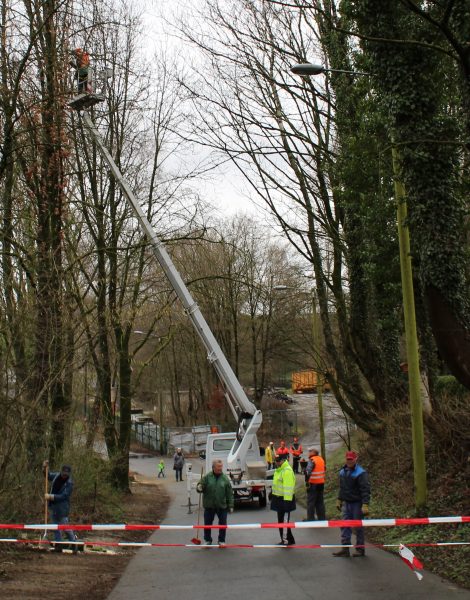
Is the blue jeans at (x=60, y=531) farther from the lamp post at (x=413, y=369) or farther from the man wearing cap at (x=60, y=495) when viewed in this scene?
the lamp post at (x=413, y=369)

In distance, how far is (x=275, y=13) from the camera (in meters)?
16.9

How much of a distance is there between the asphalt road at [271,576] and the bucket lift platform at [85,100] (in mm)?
10113

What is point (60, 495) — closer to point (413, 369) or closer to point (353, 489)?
point (353, 489)

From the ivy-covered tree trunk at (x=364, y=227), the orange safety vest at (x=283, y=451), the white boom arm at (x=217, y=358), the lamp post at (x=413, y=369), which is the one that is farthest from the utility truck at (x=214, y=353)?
the lamp post at (x=413, y=369)

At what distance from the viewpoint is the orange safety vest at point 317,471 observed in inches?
545

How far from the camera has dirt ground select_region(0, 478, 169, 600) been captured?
25.4ft

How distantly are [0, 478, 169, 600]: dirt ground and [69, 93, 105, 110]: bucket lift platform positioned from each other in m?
9.67

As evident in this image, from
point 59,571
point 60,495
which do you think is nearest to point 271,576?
point 59,571

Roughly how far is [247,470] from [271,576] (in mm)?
11025

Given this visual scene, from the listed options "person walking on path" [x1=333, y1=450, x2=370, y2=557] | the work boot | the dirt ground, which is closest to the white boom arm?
the dirt ground

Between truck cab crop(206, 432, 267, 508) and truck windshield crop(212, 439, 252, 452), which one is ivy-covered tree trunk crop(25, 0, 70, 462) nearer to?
truck cab crop(206, 432, 267, 508)

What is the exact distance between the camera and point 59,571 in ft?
29.9

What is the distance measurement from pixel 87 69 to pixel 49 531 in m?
9.79

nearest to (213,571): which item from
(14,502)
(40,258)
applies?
(14,502)
